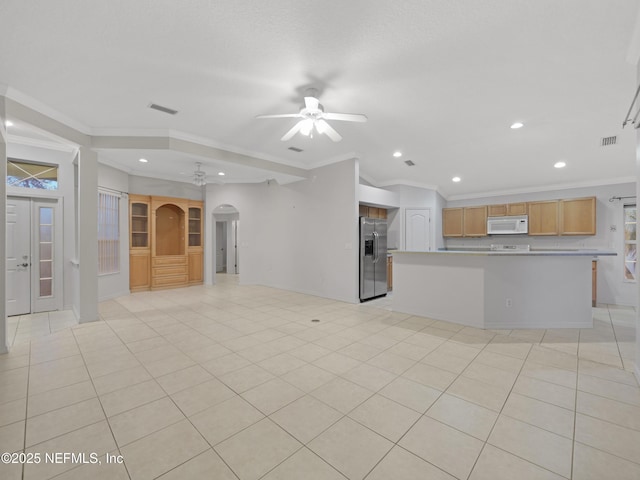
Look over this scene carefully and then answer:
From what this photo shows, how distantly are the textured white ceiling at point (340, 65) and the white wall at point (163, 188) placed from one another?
2811 millimetres

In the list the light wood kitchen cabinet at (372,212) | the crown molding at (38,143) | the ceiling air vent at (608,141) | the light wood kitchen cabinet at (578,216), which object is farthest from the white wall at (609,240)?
the crown molding at (38,143)

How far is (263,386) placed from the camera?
8.02 feet

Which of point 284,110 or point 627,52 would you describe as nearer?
point 627,52

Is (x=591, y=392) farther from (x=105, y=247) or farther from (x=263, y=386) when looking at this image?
(x=105, y=247)

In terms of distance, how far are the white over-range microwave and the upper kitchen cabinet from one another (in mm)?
121

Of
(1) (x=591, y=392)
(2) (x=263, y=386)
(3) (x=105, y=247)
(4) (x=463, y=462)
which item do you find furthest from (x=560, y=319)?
(3) (x=105, y=247)

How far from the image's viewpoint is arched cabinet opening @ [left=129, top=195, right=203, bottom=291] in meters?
6.85

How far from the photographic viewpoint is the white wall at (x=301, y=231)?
5.69m

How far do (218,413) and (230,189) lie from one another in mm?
6609

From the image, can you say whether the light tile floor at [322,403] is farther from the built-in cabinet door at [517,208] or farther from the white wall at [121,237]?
the built-in cabinet door at [517,208]

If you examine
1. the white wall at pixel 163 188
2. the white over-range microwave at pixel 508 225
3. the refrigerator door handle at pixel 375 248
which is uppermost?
the white wall at pixel 163 188

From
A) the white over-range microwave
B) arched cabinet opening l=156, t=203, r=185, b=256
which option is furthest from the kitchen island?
arched cabinet opening l=156, t=203, r=185, b=256

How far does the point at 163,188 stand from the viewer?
7.23 m

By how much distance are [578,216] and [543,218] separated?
603mm
